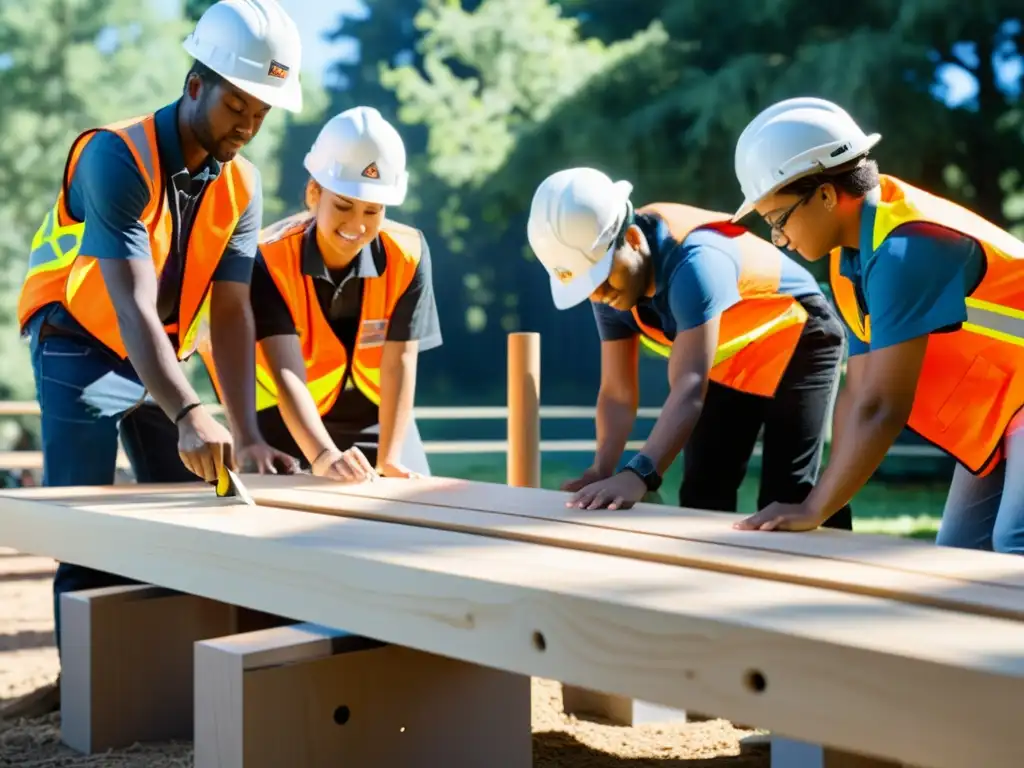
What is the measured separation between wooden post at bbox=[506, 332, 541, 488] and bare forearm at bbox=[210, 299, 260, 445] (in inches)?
60.2

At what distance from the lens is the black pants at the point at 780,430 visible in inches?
155

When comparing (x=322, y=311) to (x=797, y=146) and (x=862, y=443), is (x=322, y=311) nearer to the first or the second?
(x=797, y=146)

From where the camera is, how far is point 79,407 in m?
3.59

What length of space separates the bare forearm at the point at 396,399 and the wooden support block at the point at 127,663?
852 mm

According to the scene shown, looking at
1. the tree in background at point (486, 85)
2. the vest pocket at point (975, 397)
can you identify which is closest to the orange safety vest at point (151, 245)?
the vest pocket at point (975, 397)

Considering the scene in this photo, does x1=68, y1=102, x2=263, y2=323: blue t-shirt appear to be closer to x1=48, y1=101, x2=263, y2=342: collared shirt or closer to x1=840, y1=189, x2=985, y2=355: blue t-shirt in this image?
x1=48, y1=101, x2=263, y2=342: collared shirt

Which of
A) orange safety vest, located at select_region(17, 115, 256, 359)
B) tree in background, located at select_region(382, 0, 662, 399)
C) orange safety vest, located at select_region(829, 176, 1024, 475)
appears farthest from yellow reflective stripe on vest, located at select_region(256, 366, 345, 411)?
tree in background, located at select_region(382, 0, 662, 399)

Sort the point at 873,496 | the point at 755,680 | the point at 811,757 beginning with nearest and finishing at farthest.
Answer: the point at 755,680 < the point at 811,757 < the point at 873,496

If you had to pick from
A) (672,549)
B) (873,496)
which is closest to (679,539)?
(672,549)

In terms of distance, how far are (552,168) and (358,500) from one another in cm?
1159

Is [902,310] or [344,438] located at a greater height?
[902,310]

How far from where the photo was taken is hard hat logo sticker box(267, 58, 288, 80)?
339cm

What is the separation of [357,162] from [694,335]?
4.20ft

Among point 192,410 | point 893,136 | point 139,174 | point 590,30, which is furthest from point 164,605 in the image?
point 590,30
